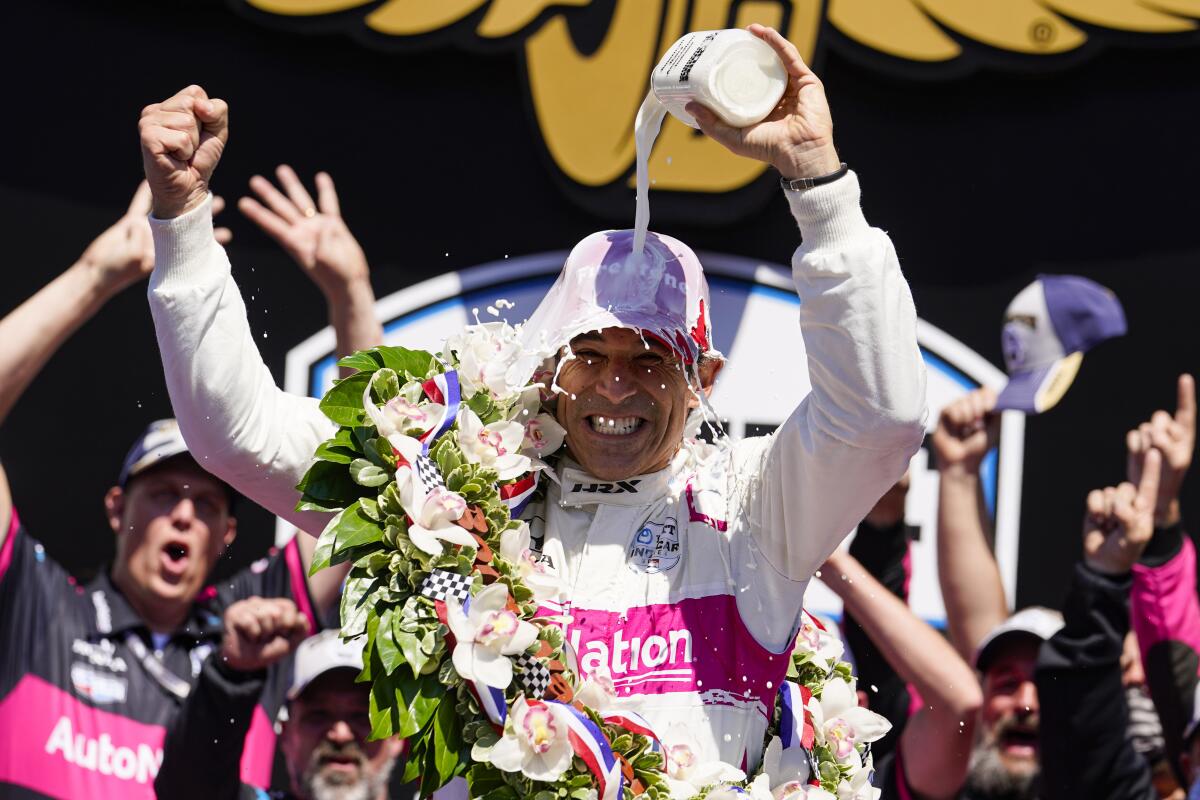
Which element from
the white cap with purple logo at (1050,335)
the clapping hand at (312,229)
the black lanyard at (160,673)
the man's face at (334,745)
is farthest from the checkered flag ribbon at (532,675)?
the white cap with purple logo at (1050,335)

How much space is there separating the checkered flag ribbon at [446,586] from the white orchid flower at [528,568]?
0.09m

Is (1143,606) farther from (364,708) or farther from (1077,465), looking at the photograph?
(364,708)

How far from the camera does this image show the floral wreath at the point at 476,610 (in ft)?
7.72

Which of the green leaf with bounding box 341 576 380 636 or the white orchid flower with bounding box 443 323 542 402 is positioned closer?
the green leaf with bounding box 341 576 380 636

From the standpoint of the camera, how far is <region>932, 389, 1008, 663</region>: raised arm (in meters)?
4.56

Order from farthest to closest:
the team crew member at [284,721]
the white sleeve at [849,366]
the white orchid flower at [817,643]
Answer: the team crew member at [284,721] < the white orchid flower at [817,643] < the white sleeve at [849,366]

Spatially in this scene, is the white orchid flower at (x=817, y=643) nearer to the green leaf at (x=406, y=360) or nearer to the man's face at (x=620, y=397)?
the man's face at (x=620, y=397)

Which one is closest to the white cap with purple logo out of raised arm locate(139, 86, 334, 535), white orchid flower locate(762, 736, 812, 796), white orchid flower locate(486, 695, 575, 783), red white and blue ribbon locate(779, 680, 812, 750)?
red white and blue ribbon locate(779, 680, 812, 750)

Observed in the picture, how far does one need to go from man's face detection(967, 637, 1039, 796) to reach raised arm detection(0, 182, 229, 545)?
2.44 meters

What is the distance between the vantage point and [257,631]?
3.81 metres

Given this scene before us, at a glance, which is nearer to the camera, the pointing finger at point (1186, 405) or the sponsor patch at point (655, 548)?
the sponsor patch at point (655, 548)

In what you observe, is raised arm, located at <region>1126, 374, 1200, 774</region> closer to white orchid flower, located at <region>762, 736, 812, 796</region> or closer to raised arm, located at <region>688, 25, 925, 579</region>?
white orchid flower, located at <region>762, 736, 812, 796</region>

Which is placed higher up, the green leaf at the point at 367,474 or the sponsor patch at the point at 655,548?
the green leaf at the point at 367,474

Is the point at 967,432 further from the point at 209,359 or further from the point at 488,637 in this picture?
the point at 209,359
